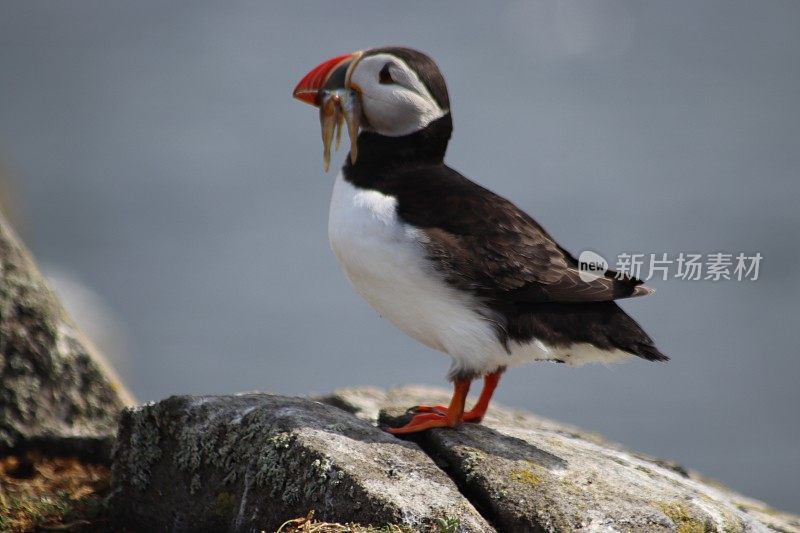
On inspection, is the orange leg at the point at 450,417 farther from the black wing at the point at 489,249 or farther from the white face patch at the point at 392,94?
the white face patch at the point at 392,94

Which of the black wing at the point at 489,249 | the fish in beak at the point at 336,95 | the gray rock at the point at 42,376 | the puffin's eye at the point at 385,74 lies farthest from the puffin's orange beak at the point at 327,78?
the gray rock at the point at 42,376

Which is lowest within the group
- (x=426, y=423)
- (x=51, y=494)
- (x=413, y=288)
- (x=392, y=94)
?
(x=51, y=494)

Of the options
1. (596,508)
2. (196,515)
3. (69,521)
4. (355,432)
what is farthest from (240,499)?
(596,508)

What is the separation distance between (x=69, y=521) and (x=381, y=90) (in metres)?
2.89

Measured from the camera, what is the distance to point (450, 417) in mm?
5367

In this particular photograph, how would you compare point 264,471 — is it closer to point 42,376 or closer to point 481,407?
point 481,407

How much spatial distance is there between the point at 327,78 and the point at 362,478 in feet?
7.71

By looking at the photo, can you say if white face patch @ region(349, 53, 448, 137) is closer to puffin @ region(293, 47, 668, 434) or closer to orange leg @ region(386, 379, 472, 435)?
puffin @ region(293, 47, 668, 434)

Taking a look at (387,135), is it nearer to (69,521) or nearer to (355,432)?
(355,432)

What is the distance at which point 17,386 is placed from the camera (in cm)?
589

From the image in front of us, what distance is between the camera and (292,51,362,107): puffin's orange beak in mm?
5594

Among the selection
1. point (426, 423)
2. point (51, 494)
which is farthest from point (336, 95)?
point (51, 494)

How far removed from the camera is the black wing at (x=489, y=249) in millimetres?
5207

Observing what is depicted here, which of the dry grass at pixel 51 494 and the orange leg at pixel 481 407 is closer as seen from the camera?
the dry grass at pixel 51 494
